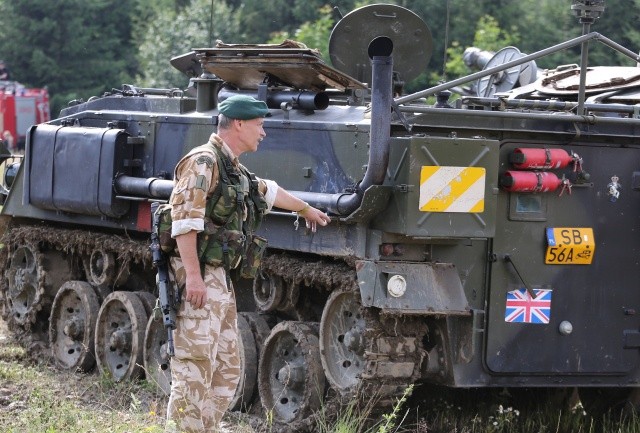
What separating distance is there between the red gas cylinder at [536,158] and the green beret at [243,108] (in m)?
1.91

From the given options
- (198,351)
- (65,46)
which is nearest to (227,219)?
(198,351)

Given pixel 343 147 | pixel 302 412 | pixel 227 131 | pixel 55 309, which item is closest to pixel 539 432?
pixel 302 412

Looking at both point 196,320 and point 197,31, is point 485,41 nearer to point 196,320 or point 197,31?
point 197,31

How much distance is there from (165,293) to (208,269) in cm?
24

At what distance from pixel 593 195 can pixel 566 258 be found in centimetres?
42

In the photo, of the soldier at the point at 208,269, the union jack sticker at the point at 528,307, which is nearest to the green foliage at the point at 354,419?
the union jack sticker at the point at 528,307

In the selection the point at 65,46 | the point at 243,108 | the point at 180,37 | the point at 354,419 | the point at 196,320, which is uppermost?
the point at 65,46

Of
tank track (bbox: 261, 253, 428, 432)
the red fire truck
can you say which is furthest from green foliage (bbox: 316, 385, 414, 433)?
the red fire truck

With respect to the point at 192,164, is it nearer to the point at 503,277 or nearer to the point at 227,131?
the point at 227,131

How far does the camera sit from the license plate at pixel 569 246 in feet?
28.7

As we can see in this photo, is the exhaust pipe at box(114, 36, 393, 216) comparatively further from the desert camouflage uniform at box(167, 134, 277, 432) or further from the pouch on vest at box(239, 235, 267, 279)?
the desert camouflage uniform at box(167, 134, 277, 432)

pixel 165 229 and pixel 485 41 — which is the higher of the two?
pixel 485 41

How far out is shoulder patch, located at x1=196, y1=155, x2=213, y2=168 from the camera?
281 inches

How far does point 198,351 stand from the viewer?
7.14m
